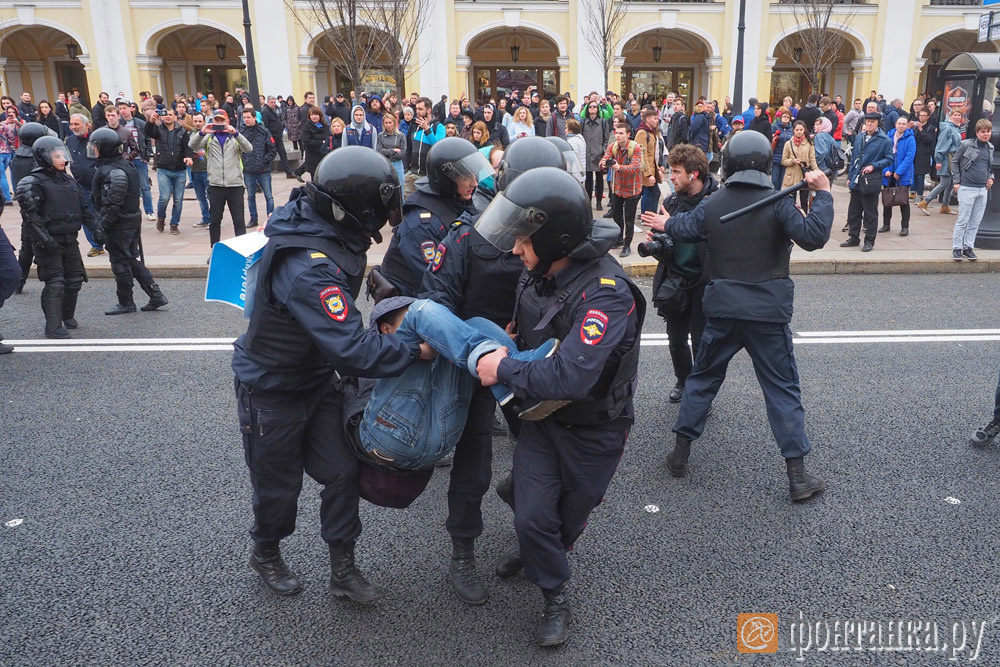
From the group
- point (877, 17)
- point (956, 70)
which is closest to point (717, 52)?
point (877, 17)

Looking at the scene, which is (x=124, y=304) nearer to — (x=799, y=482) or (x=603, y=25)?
(x=799, y=482)

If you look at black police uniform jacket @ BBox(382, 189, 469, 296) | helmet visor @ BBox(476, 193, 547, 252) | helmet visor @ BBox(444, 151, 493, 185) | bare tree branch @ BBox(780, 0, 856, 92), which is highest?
bare tree branch @ BBox(780, 0, 856, 92)

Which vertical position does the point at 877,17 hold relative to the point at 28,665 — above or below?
above

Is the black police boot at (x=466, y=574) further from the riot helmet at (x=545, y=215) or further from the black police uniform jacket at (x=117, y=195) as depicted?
the black police uniform jacket at (x=117, y=195)

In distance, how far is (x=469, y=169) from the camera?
398cm

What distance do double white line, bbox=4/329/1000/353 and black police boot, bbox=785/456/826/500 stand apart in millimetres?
2653

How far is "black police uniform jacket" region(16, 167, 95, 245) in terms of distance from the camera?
6.98m

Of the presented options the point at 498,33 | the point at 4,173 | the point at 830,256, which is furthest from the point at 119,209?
the point at 498,33

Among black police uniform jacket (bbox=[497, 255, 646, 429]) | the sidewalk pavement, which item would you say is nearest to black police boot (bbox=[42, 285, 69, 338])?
the sidewalk pavement

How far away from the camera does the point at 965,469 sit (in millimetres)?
4363

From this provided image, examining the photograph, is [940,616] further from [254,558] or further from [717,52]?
[717,52]

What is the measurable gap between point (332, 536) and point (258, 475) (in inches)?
15.2

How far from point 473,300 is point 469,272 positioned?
0.46ft

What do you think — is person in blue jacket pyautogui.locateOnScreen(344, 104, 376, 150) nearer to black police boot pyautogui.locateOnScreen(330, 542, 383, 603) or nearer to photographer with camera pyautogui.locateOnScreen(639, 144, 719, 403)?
photographer with camera pyautogui.locateOnScreen(639, 144, 719, 403)
